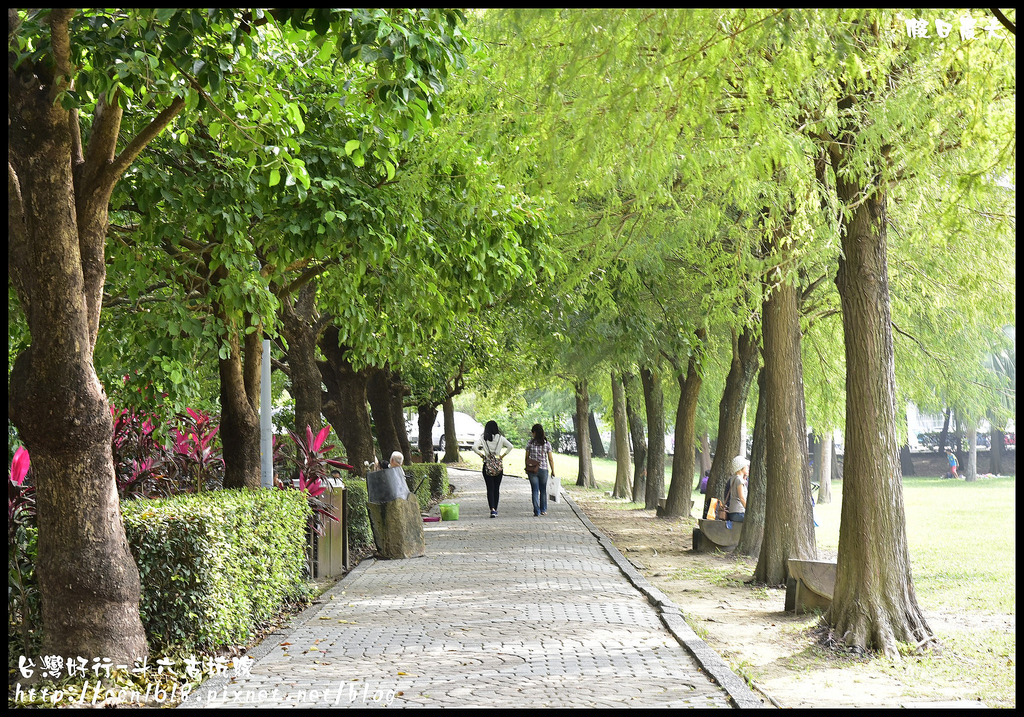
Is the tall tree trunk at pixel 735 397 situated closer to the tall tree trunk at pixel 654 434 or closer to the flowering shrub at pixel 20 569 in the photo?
the tall tree trunk at pixel 654 434

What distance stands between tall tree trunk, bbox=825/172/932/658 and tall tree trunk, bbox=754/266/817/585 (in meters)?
3.05

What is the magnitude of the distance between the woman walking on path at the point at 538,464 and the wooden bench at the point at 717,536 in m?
4.73

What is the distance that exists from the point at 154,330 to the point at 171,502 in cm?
226

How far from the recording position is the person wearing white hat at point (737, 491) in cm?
1514

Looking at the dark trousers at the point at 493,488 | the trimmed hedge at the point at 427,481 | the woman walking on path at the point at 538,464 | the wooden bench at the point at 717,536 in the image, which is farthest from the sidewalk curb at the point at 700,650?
the trimmed hedge at the point at 427,481

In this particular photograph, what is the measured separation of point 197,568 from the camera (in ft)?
22.6

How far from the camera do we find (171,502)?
7543 millimetres

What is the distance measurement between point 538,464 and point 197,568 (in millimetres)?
13992

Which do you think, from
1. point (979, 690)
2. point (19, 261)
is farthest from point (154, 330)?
point (979, 690)

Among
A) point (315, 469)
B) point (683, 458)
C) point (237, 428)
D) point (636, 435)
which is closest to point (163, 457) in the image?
point (237, 428)

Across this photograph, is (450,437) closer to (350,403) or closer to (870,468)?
(350,403)

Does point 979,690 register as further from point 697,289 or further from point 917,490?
point 917,490

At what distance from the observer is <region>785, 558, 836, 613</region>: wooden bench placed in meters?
9.90

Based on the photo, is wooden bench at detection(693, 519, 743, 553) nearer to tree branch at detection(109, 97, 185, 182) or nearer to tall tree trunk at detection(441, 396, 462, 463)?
tree branch at detection(109, 97, 185, 182)
